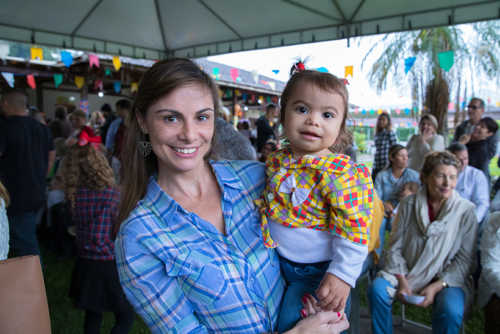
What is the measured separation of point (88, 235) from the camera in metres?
2.54

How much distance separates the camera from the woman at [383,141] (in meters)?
5.72

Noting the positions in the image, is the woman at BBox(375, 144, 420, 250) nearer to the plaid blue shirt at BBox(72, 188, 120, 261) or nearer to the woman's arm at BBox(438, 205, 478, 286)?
the woman's arm at BBox(438, 205, 478, 286)

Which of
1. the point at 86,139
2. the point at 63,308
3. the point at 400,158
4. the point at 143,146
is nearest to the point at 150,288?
the point at 143,146

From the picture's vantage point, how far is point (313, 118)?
130 cm

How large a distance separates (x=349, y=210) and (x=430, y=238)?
1.98m

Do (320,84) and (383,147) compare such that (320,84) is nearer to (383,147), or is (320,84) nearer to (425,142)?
(425,142)

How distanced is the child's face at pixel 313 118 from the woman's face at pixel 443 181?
1928 mm

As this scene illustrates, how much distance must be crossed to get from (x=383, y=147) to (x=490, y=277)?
351 centimetres

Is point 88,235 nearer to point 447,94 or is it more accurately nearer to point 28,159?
point 28,159

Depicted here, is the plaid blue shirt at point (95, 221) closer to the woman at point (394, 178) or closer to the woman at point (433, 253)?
the woman at point (433, 253)

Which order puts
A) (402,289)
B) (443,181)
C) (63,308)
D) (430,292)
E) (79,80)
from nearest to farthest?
1. (430,292)
2. (402,289)
3. (443,181)
4. (63,308)
5. (79,80)

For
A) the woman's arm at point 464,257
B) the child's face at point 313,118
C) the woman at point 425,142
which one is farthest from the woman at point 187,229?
the woman at point 425,142

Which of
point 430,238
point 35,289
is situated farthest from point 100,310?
point 430,238

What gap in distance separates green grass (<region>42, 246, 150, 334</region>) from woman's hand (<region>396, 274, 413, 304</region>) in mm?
2195
